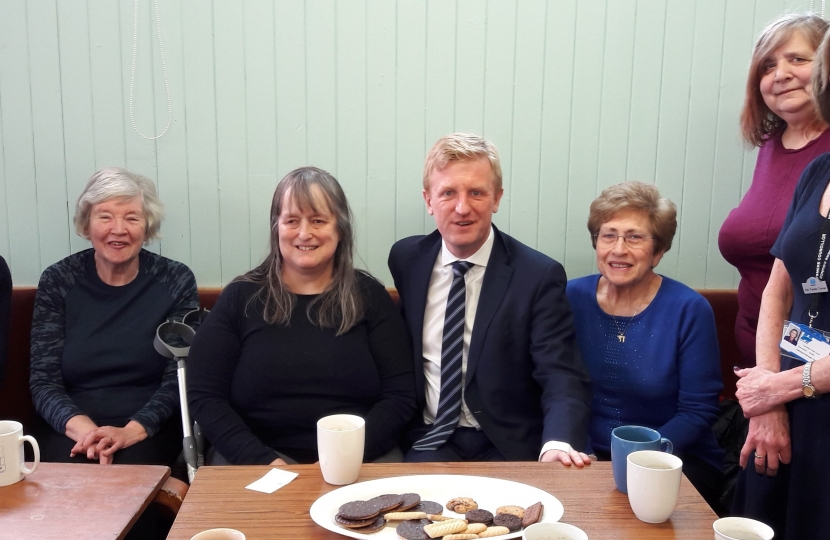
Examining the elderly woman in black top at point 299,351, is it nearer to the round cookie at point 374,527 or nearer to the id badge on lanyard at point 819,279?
the round cookie at point 374,527

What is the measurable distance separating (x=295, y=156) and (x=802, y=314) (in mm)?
1789

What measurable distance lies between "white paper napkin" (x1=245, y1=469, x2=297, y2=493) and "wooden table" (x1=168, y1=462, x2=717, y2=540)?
13mm

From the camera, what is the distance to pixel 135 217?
2.48m

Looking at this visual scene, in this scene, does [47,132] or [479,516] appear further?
[47,132]

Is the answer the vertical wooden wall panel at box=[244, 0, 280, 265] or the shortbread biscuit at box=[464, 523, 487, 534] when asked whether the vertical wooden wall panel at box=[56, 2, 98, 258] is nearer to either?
the vertical wooden wall panel at box=[244, 0, 280, 265]

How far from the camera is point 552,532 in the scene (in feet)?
3.51

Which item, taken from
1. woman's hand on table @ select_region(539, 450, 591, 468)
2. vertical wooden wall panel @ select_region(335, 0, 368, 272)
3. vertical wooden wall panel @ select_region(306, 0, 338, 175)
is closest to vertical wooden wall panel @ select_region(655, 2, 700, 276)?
vertical wooden wall panel @ select_region(335, 0, 368, 272)

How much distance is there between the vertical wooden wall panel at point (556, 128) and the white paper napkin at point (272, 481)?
1644 mm

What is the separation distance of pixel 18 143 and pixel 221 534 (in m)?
2.23

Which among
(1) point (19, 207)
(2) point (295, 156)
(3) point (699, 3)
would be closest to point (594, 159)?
(3) point (699, 3)

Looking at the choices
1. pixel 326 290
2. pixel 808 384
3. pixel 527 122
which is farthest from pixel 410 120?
pixel 808 384

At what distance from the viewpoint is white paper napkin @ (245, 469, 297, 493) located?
131 cm

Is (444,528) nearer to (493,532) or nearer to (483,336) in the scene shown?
(493,532)

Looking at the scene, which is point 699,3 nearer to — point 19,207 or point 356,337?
point 356,337
